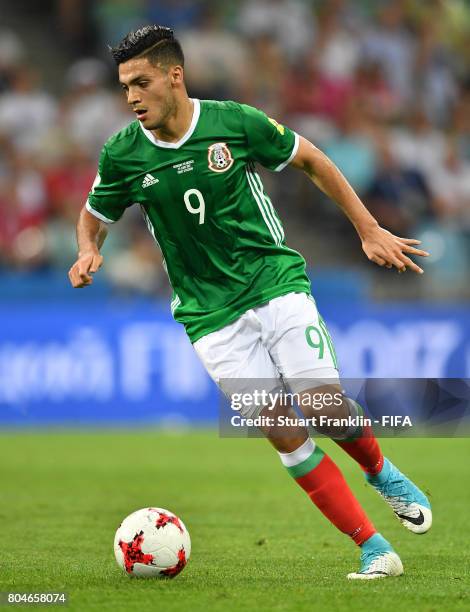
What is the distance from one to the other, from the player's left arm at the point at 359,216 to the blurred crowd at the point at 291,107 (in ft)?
28.2

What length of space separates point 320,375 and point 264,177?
420 inches

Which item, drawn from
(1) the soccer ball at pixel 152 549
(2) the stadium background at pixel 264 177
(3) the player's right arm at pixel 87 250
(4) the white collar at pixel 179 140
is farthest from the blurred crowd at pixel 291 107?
(1) the soccer ball at pixel 152 549

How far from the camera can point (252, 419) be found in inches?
235

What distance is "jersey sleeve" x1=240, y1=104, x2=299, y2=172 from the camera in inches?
238

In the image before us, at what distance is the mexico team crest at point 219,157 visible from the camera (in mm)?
6004

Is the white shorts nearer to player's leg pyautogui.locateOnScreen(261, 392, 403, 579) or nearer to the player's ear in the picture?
player's leg pyautogui.locateOnScreen(261, 392, 403, 579)

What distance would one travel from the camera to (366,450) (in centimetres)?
605

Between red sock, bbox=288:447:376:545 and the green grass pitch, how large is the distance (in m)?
0.24

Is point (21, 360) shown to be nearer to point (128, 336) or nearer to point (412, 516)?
point (128, 336)

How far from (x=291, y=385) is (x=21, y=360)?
8346 mm

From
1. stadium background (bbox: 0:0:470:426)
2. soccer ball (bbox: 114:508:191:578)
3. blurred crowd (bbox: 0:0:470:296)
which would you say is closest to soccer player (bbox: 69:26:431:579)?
soccer ball (bbox: 114:508:191:578)

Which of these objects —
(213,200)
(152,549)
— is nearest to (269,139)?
(213,200)

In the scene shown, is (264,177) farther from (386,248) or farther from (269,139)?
(386,248)

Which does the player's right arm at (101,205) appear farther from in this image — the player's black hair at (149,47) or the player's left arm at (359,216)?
the player's left arm at (359,216)
